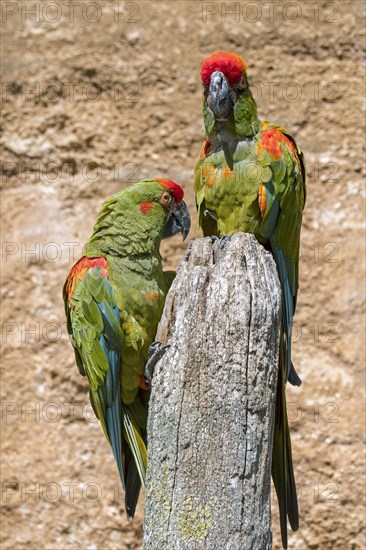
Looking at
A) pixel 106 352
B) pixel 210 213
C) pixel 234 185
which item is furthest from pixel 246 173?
pixel 106 352

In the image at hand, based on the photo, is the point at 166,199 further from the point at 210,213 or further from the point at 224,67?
the point at 224,67

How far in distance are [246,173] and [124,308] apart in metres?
0.83

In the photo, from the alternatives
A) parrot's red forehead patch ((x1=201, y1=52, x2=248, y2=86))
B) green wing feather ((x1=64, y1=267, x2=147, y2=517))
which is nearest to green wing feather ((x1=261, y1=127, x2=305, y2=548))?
parrot's red forehead patch ((x1=201, y1=52, x2=248, y2=86))

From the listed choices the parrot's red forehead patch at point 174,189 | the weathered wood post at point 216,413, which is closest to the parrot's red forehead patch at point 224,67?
the parrot's red forehead patch at point 174,189

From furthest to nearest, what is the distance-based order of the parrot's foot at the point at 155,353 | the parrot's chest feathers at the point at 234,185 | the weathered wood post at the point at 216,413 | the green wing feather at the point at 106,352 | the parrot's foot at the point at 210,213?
the parrot's foot at the point at 210,213 → the parrot's chest feathers at the point at 234,185 → the green wing feather at the point at 106,352 → the parrot's foot at the point at 155,353 → the weathered wood post at the point at 216,413

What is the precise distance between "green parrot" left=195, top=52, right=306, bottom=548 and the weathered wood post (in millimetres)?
913

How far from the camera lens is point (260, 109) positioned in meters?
6.05

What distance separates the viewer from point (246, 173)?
4059 millimetres

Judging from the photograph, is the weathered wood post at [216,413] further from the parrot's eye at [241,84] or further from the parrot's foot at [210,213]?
the parrot's eye at [241,84]

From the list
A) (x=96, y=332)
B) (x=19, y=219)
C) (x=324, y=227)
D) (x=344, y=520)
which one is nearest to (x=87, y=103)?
(x=19, y=219)

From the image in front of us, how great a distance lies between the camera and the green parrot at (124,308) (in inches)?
155

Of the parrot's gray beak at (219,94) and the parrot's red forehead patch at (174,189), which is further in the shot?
the parrot's red forehead patch at (174,189)

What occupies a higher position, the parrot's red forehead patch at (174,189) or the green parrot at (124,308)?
the parrot's red forehead patch at (174,189)

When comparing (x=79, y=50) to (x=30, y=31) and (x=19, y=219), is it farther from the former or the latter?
(x=19, y=219)
